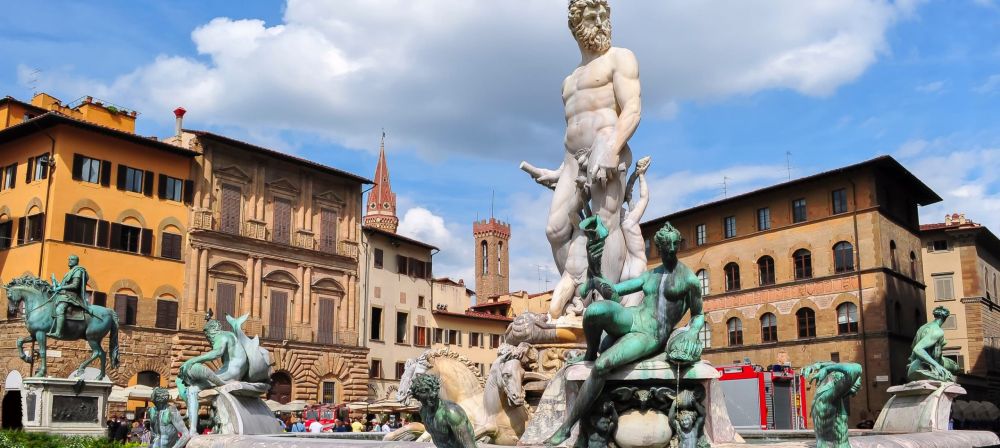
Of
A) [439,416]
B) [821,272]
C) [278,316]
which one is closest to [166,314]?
[278,316]

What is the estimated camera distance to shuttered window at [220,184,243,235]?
46719 millimetres

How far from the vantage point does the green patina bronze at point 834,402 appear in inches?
219

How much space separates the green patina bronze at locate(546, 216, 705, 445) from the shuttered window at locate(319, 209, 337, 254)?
47.0 m

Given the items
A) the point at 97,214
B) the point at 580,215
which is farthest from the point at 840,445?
the point at 97,214

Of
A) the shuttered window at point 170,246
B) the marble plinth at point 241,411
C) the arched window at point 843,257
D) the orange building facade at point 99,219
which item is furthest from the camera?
the arched window at point 843,257

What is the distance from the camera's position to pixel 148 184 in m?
43.9

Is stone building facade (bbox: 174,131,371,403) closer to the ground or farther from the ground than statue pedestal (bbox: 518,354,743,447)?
farther from the ground

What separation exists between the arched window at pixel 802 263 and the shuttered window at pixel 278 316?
27513mm

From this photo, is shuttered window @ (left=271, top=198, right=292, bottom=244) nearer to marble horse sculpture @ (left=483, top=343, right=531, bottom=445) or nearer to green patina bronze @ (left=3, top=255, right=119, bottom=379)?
green patina bronze @ (left=3, top=255, right=119, bottom=379)

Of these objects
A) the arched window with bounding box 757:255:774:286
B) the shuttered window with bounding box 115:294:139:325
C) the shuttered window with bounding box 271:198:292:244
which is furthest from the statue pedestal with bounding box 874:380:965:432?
the shuttered window with bounding box 271:198:292:244

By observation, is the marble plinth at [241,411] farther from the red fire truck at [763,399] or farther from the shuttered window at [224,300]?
the shuttered window at [224,300]

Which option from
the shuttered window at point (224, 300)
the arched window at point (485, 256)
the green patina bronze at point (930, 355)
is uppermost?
the arched window at point (485, 256)

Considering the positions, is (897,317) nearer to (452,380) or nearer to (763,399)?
(763,399)

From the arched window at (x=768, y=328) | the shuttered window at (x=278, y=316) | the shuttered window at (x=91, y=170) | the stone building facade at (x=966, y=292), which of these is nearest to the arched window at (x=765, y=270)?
the arched window at (x=768, y=328)
